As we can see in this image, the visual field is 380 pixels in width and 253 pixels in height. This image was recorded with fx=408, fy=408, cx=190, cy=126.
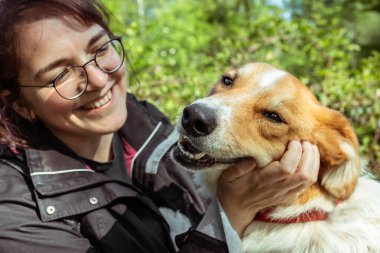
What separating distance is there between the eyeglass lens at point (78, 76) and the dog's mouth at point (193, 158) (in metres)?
0.61

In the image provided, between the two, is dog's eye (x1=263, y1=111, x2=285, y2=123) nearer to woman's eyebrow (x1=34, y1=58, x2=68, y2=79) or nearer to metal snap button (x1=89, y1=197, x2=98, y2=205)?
metal snap button (x1=89, y1=197, x2=98, y2=205)

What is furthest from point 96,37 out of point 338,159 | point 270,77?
point 338,159

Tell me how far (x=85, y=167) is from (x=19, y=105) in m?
0.52

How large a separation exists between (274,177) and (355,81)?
2401 millimetres

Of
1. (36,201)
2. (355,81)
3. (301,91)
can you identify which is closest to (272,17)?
(355,81)

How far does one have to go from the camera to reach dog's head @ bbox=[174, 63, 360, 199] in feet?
6.61

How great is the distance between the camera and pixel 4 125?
86.6 inches

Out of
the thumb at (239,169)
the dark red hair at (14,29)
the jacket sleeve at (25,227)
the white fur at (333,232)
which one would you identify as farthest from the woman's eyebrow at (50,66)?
the white fur at (333,232)

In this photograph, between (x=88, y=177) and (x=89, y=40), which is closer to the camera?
(x=88, y=177)

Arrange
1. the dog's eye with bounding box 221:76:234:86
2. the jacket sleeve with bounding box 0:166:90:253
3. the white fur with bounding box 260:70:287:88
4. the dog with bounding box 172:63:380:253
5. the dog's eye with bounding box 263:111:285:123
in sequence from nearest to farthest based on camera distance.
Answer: the jacket sleeve with bounding box 0:166:90:253, the dog with bounding box 172:63:380:253, the dog's eye with bounding box 263:111:285:123, the white fur with bounding box 260:70:287:88, the dog's eye with bounding box 221:76:234:86

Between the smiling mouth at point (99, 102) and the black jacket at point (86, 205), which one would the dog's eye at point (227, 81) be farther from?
the smiling mouth at point (99, 102)

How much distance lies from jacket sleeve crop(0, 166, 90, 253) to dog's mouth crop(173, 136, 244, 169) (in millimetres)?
626

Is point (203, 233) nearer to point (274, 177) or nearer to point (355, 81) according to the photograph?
point (274, 177)

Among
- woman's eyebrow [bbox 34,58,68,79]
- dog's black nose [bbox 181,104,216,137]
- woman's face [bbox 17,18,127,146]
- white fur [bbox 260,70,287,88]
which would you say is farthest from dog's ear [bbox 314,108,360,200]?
woman's eyebrow [bbox 34,58,68,79]
